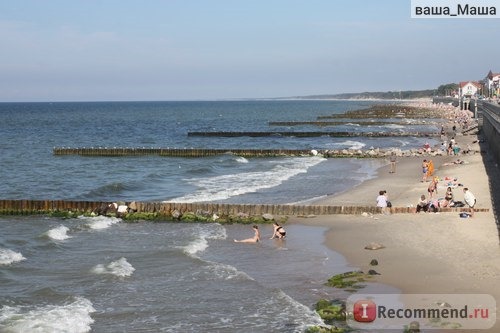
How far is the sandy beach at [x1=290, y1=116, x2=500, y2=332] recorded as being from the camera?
19844mm

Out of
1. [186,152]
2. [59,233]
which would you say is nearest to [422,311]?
[59,233]

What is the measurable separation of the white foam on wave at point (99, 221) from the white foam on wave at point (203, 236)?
14.3 ft

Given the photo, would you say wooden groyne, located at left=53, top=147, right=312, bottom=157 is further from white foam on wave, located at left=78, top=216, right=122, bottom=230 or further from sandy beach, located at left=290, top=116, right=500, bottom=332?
white foam on wave, located at left=78, top=216, right=122, bottom=230

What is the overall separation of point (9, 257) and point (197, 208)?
1012 cm

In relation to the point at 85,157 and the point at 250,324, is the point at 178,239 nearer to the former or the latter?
the point at 250,324

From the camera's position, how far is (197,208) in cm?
3291

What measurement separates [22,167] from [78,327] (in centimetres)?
4600

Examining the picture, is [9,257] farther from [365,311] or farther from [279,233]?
[365,311]

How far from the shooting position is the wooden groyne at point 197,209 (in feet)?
105

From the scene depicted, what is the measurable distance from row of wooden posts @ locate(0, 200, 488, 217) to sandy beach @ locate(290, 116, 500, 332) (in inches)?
27.1

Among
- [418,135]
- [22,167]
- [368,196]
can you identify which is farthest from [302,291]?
[418,135]

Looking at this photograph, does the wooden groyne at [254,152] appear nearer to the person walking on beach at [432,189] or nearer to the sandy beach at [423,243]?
the sandy beach at [423,243]

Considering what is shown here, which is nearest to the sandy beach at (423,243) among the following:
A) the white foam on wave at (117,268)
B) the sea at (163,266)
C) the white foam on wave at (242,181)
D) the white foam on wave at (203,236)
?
the sea at (163,266)

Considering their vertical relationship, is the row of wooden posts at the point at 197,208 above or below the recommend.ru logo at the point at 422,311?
above
